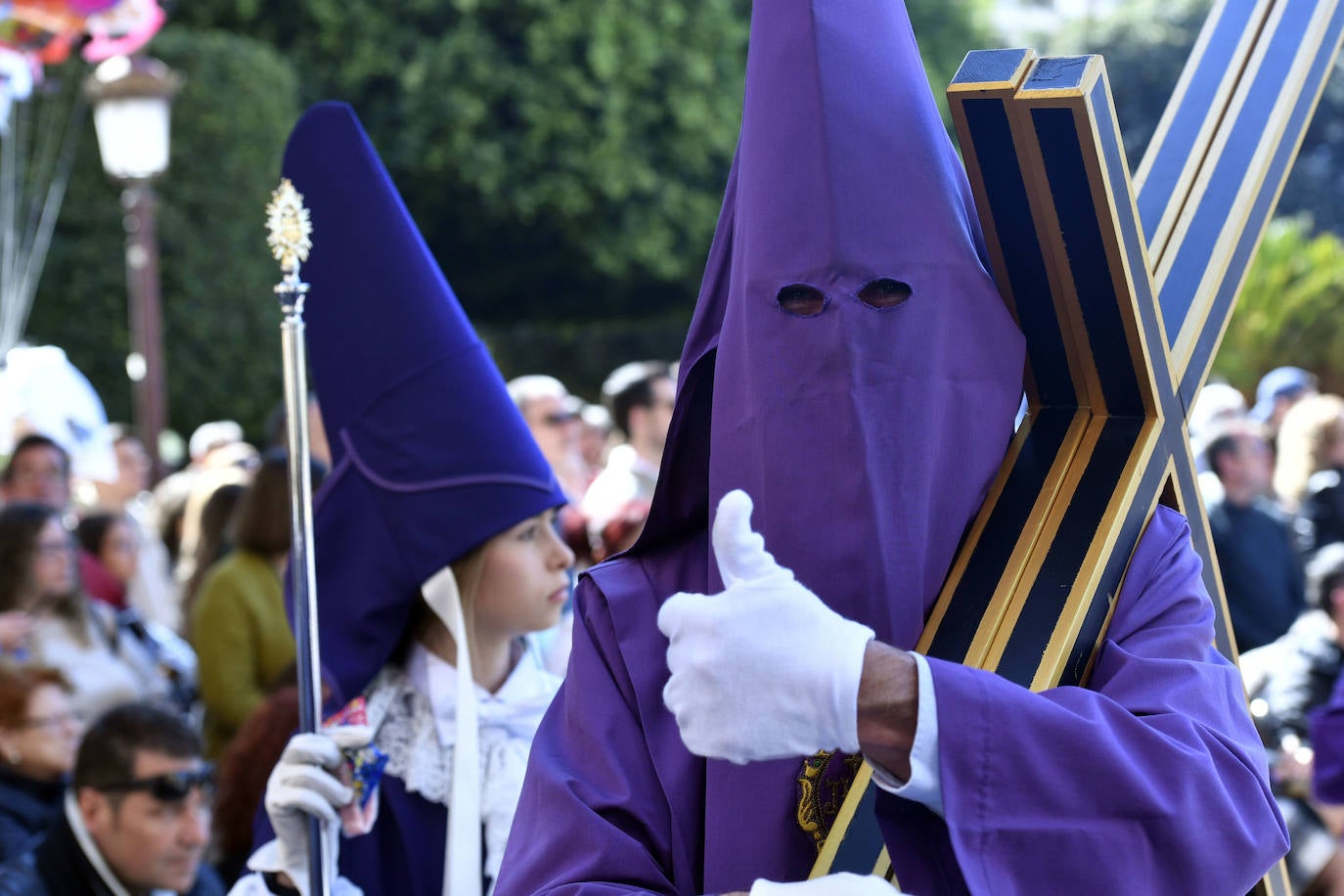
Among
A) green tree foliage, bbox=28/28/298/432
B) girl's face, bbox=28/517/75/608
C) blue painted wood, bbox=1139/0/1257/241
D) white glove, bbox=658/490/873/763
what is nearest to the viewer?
white glove, bbox=658/490/873/763

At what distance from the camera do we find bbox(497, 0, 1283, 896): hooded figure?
1.74 metres

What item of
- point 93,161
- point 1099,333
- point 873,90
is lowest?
point 93,161

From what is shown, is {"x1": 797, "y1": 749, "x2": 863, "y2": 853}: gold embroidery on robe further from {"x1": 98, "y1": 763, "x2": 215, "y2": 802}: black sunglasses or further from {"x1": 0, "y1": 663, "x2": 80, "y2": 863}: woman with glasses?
{"x1": 0, "y1": 663, "x2": 80, "y2": 863}: woman with glasses

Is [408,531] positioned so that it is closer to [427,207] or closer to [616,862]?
[616,862]

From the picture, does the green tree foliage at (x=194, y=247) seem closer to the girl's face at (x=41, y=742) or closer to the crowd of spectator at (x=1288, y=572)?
the crowd of spectator at (x=1288, y=572)

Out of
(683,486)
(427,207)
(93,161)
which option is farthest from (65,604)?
(427,207)

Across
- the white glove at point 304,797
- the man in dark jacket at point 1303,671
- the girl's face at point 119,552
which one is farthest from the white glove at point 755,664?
the girl's face at point 119,552

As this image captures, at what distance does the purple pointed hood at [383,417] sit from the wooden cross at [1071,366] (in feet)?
4.28

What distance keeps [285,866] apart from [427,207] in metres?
16.6

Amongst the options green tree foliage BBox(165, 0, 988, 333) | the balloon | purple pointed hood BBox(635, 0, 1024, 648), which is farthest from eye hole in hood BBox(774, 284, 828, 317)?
green tree foliage BBox(165, 0, 988, 333)

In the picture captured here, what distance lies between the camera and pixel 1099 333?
2.06 metres

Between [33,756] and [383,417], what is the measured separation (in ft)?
4.82

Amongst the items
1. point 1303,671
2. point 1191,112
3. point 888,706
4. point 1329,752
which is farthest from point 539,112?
point 888,706

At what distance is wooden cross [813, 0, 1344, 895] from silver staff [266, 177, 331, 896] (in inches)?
50.7
